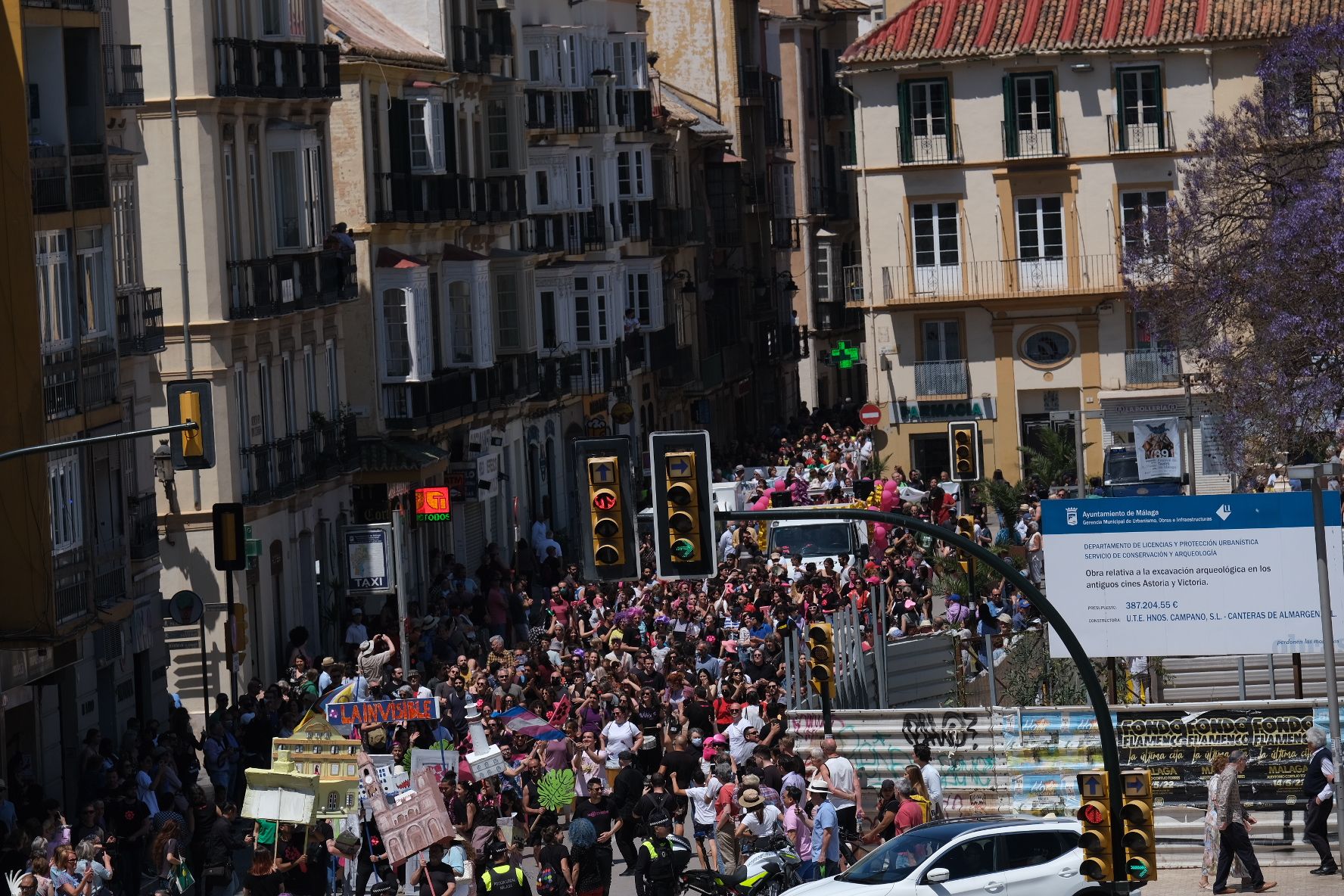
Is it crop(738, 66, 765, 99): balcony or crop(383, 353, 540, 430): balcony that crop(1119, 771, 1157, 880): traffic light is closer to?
crop(383, 353, 540, 430): balcony

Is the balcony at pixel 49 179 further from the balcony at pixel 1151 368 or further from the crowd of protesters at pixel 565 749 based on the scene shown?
the balcony at pixel 1151 368

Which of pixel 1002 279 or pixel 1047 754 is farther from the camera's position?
pixel 1002 279

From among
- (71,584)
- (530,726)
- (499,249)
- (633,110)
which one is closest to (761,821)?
(530,726)

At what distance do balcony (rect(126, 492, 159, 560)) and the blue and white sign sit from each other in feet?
10.6

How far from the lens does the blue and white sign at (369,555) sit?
1586 inches

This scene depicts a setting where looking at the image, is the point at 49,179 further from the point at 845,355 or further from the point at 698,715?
the point at 845,355

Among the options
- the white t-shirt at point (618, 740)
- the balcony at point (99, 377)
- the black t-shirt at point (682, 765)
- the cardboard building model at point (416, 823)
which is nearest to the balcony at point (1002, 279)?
the balcony at point (99, 377)

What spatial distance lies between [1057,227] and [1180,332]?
18.0 feet

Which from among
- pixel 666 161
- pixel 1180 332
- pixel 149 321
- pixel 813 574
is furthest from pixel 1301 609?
pixel 666 161

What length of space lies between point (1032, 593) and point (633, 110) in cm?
5322

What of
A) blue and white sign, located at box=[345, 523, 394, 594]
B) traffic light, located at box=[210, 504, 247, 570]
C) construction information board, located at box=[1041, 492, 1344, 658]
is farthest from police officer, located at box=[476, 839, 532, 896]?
blue and white sign, located at box=[345, 523, 394, 594]

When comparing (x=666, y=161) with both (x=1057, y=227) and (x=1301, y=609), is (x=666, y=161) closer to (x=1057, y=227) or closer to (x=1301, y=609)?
(x=1057, y=227)

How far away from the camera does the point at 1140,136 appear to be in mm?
61906

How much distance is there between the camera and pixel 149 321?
39.5m
